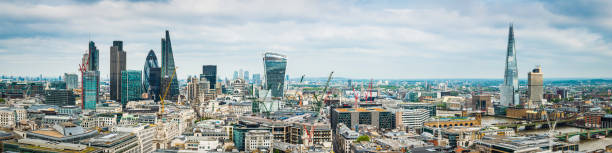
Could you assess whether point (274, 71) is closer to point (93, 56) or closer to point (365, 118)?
point (365, 118)

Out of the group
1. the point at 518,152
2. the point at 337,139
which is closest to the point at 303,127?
the point at 337,139

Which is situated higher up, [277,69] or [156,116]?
[277,69]

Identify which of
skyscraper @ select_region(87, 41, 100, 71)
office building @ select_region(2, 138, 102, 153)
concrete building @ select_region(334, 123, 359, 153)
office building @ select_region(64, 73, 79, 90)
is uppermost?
skyscraper @ select_region(87, 41, 100, 71)

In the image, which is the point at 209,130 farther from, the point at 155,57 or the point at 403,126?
the point at 155,57

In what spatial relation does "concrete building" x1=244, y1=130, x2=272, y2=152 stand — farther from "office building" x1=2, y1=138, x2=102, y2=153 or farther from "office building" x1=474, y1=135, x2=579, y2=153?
"office building" x1=474, y1=135, x2=579, y2=153

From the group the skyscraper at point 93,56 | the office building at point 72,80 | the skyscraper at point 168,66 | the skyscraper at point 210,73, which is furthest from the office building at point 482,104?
the office building at point 72,80

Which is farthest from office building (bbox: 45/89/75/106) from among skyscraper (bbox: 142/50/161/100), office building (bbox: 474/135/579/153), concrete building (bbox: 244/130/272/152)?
office building (bbox: 474/135/579/153)

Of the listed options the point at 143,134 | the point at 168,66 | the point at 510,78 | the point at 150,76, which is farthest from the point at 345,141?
the point at 168,66
